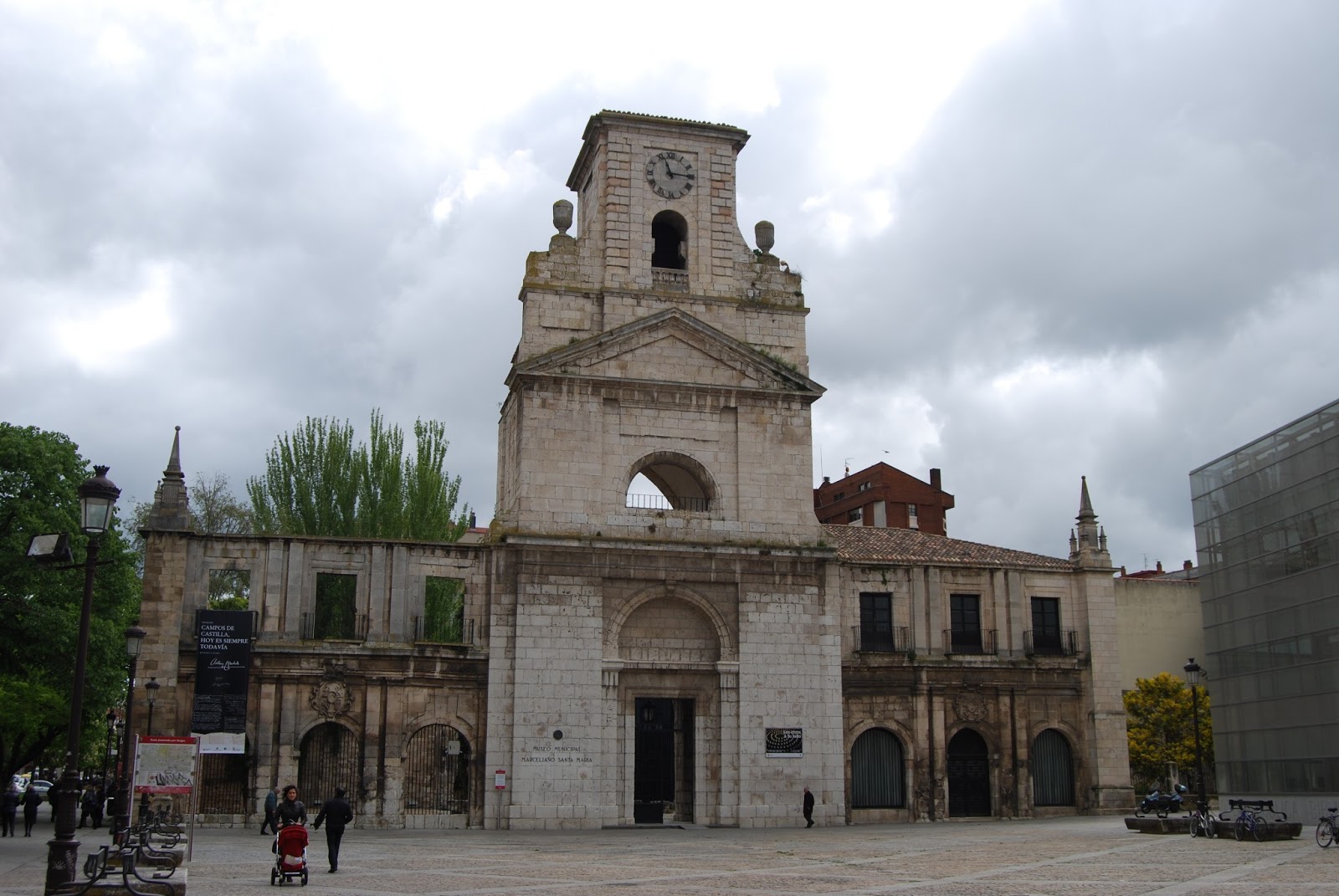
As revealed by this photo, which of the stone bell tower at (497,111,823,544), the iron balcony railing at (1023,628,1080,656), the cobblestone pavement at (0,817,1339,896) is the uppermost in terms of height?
the stone bell tower at (497,111,823,544)

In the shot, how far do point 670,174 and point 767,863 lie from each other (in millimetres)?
23961

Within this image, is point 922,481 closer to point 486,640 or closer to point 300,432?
point 300,432

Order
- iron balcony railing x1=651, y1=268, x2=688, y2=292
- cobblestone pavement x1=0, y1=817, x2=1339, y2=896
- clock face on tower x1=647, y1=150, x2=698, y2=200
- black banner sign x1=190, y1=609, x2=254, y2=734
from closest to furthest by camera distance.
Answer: cobblestone pavement x1=0, y1=817, x2=1339, y2=896 < black banner sign x1=190, y1=609, x2=254, y2=734 < iron balcony railing x1=651, y1=268, x2=688, y2=292 < clock face on tower x1=647, y1=150, x2=698, y2=200

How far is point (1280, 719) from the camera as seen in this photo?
39.3m

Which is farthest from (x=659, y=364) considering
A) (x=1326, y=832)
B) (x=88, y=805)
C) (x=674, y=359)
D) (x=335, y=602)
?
(x=88, y=805)

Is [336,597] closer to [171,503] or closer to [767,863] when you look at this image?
[171,503]

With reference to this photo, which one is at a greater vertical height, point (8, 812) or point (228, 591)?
point (228, 591)

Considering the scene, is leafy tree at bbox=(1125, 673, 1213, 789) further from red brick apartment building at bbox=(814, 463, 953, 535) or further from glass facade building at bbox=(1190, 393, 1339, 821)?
red brick apartment building at bbox=(814, 463, 953, 535)

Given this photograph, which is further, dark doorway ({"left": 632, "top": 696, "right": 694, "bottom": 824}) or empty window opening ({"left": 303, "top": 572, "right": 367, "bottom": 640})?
empty window opening ({"left": 303, "top": 572, "right": 367, "bottom": 640})

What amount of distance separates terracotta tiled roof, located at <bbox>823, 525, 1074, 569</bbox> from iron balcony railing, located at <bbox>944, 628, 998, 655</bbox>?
2.18 m

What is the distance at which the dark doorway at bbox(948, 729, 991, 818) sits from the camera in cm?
4228

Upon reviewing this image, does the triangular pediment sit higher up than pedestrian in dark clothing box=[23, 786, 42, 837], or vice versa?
the triangular pediment

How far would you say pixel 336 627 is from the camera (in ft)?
164

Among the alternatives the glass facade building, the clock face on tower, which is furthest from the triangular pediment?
the glass facade building
